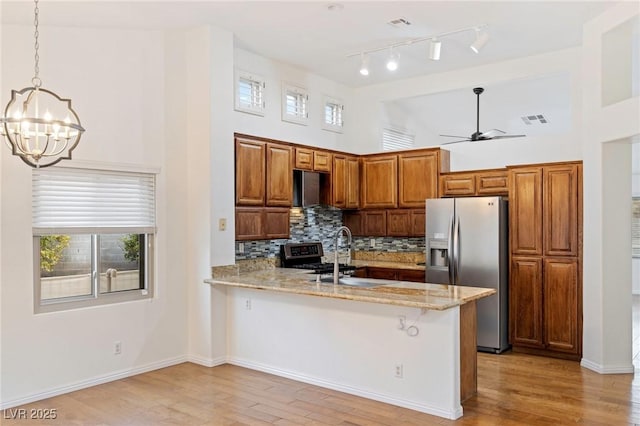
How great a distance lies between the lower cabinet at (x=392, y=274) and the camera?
605cm

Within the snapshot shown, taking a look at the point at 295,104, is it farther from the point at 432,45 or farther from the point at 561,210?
the point at 561,210

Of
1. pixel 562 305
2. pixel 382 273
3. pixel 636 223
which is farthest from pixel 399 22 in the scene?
pixel 636 223

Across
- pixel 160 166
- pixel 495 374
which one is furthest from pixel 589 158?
pixel 160 166

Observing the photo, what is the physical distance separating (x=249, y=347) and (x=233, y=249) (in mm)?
990

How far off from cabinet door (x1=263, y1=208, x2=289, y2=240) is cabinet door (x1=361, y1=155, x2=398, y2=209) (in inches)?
59.4

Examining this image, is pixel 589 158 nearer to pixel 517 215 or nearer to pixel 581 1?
pixel 517 215

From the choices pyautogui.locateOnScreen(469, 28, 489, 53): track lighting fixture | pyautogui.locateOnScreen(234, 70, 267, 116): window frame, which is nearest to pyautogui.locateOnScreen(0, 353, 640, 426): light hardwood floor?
pyautogui.locateOnScreen(234, 70, 267, 116): window frame

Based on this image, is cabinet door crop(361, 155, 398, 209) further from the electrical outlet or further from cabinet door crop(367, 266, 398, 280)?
the electrical outlet

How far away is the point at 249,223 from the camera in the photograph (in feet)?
17.6

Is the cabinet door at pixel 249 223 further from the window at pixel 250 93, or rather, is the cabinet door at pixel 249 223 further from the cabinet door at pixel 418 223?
the cabinet door at pixel 418 223

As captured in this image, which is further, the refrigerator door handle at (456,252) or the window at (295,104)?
the window at (295,104)

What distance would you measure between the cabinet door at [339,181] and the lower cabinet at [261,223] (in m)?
0.93

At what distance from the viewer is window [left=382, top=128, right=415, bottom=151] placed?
7.24 meters

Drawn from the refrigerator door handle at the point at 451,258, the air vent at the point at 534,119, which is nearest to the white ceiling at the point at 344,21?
the refrigerator door handle at the point at 451,258
